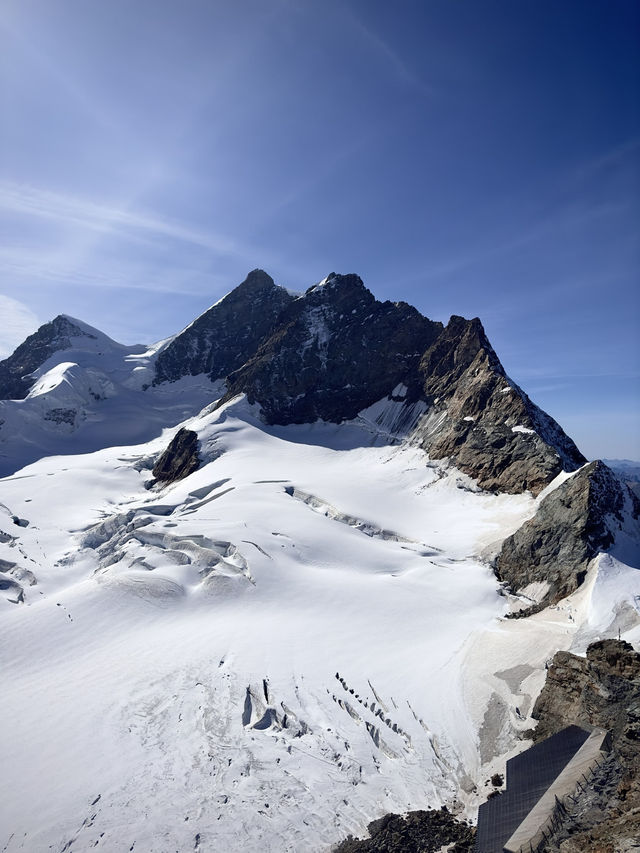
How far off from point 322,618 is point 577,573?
15090mm

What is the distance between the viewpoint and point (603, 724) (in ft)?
52.5

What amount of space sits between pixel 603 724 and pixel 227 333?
12122cm

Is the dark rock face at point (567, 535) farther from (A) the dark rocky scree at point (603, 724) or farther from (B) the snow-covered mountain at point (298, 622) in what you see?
(A) the dark rocky scree at point (603, 724)

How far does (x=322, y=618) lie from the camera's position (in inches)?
1144

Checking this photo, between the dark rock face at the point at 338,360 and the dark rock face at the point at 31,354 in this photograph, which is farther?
the dark rock face at the point at 31,354

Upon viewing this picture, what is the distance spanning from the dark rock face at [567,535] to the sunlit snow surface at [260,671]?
1583 millimetres

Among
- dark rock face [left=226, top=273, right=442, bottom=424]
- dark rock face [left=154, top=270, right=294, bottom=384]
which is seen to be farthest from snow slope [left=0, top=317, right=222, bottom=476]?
dark rock face [left=226, top=273, right=442, bottom=424]

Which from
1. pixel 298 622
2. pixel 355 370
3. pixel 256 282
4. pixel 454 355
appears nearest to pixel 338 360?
pixel 355 370

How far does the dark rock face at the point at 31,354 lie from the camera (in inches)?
4427

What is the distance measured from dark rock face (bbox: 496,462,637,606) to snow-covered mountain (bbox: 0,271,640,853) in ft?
0.50

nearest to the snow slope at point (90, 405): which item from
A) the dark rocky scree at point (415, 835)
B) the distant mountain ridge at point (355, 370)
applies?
the distant mountain ridge at point (355, 370)

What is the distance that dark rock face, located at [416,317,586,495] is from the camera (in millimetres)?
47188

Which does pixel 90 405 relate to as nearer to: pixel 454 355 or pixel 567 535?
pixel 454 355

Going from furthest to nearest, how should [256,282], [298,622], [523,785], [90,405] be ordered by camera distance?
1. [256,282]
2. [90,405]
3. [298,622]
4. [523,785]
